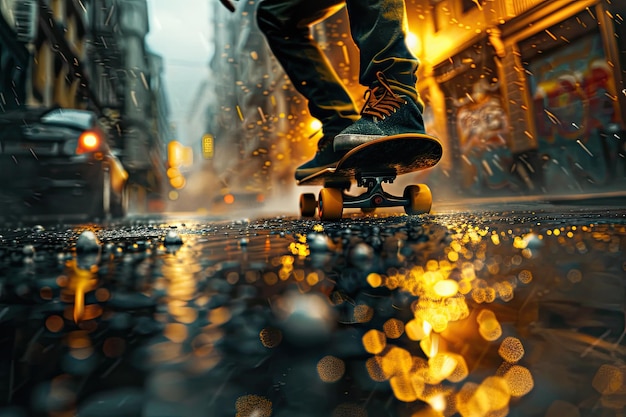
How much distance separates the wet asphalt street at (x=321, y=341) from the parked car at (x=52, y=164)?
147 inches

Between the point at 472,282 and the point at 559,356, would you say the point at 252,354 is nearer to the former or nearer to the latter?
the point at 559,356

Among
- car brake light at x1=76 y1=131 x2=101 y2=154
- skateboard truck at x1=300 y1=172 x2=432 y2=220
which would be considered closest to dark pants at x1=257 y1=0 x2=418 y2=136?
skateboard truck at x1=300 y1=172 x2=432 y2=220

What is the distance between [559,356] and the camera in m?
0.36

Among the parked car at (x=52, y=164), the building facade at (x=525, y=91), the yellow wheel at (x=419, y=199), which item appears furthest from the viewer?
the building facade at (x=525, y=91)

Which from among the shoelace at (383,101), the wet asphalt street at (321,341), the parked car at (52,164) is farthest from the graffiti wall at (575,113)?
the wet asphalt street at (321,341)

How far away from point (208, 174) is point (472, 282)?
192ft

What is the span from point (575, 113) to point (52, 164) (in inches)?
356

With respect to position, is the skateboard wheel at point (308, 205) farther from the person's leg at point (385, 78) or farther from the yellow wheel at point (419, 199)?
the person's leg at point (385, 78)

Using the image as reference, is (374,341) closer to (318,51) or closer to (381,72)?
(381,72)

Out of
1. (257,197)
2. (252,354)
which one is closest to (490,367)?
(252,354)

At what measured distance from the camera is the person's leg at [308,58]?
8.57ft

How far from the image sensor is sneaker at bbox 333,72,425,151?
205 centimetres

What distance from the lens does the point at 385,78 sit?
2.07 meters

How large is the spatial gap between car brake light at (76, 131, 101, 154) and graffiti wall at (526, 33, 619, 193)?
27.2 ft
